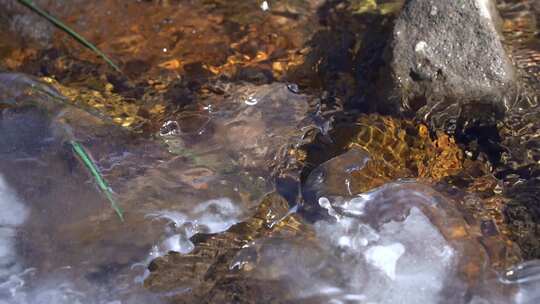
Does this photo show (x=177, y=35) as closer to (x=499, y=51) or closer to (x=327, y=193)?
(x=327, y=193)

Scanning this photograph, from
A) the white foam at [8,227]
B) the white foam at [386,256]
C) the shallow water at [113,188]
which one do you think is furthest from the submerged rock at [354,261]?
the white foam at [8,227]

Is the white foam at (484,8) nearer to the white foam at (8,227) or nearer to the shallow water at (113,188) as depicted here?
the shallow water at (113,188)

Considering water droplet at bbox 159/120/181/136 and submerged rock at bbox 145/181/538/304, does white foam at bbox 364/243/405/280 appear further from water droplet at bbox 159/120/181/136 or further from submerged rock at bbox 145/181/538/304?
water droplet at bbox 159/120/181/136

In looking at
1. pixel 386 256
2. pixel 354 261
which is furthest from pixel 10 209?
pixel 386 256

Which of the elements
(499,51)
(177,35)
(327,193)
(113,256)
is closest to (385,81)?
(499,51)

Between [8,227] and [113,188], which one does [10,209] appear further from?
[113,188]
